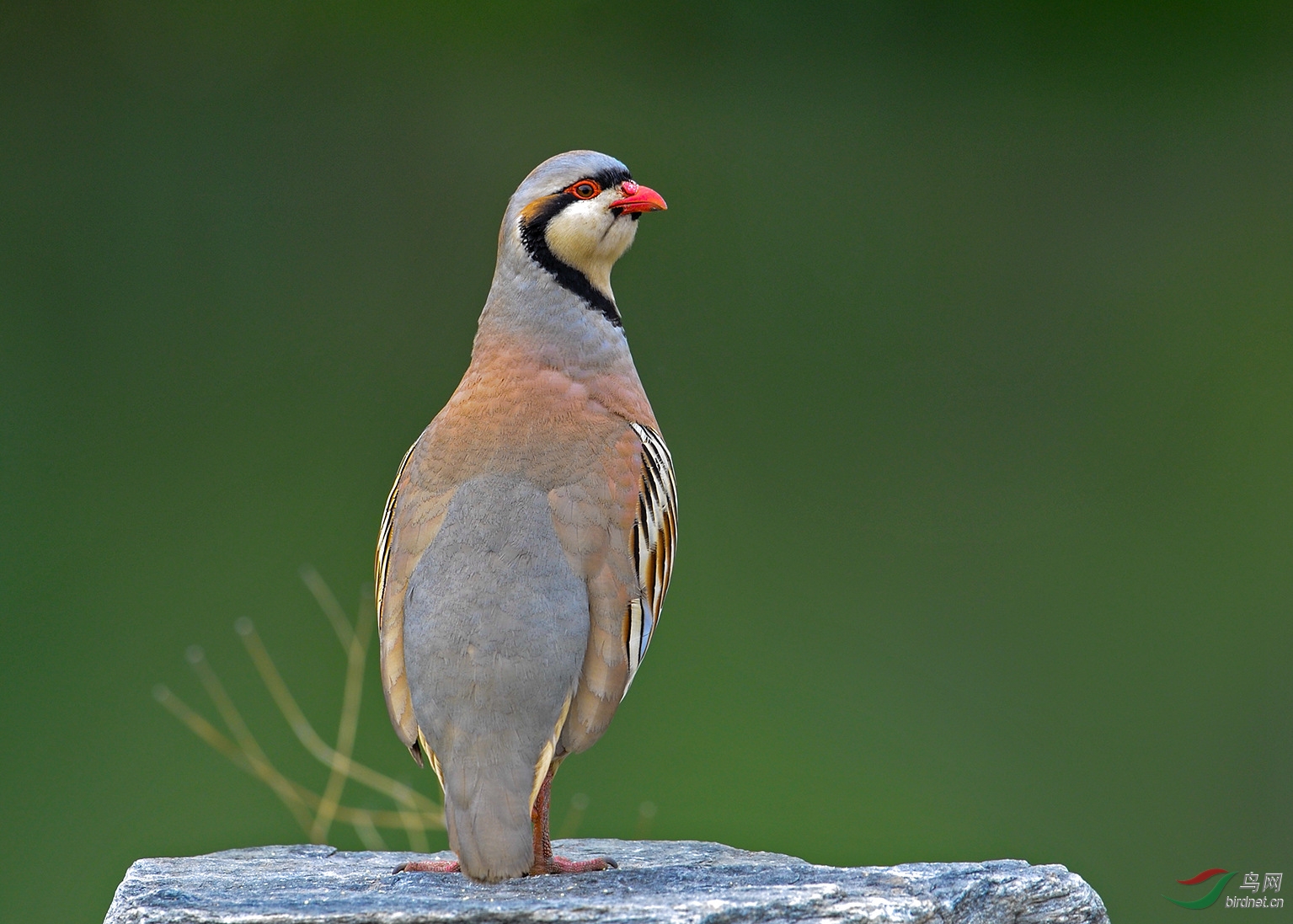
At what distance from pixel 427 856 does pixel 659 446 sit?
3.53 feet

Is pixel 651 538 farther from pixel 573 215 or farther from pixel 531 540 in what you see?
pixel 573 215

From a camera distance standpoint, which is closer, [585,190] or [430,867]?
[430,867]

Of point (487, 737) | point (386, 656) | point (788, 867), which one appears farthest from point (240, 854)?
point (788, 867)

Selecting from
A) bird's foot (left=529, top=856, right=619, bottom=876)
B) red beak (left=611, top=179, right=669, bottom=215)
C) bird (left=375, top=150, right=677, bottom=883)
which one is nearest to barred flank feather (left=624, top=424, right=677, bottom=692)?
bird (left=375, top=150, right=677, bottom=883)

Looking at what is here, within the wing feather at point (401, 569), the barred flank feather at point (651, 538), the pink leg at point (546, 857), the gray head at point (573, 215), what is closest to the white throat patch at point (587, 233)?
the gray head at point (573, 215)

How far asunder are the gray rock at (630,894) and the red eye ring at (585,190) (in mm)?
1503

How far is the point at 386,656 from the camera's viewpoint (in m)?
2.97

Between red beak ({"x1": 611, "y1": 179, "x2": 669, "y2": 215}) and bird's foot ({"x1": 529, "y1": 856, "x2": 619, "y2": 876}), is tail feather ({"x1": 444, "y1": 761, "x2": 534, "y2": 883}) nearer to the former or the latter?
bird's foot ({"x1": 529, "y1": 856, "x2": 619, "y2": 876})

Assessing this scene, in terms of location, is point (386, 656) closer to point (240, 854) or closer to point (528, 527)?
point (528, 527)

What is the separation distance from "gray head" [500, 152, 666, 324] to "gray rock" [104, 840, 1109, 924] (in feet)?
4.34

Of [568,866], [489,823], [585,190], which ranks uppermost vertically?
[585,190]

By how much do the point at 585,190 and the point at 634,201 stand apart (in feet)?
0.38

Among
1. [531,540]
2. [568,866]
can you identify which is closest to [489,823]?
[568,866]

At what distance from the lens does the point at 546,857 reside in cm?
301
